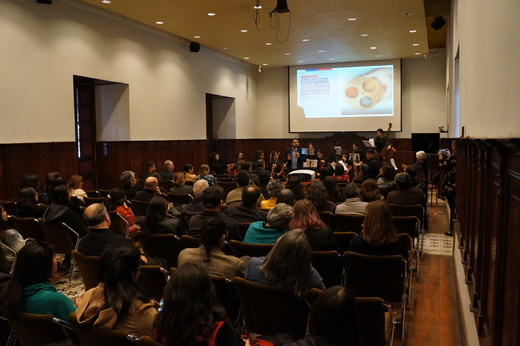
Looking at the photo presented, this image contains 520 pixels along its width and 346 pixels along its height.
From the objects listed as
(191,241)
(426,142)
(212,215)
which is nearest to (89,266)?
(191,241)

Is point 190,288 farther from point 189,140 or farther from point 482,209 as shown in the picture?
point 189,140

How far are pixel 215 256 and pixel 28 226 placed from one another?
3269 millimetres

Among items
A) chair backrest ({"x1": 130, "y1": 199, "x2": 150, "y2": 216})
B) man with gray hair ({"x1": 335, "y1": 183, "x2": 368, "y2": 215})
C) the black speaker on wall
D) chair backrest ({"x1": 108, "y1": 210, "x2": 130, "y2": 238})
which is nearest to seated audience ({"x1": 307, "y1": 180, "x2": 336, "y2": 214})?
man with gray hair ({"x1": 335, "y1": 183, "x2": 368, "y2": 215})

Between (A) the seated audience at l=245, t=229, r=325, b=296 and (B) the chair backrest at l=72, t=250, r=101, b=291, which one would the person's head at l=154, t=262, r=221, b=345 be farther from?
(B) the chair backrest at l=72, t=250, r=101, b=291

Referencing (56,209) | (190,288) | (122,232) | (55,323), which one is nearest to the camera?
(190,288)

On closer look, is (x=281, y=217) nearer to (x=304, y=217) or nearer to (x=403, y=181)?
(x=304, y=217)

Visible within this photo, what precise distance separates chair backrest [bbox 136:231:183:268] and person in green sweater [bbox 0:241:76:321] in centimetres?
174

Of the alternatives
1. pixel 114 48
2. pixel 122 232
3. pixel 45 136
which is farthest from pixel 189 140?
pixel 122 232

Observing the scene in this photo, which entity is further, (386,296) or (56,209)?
(56,209)

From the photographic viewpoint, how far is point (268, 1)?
9.84 meters

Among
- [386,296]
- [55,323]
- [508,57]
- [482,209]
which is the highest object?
[508,57]

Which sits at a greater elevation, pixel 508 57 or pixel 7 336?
pixel 508 57

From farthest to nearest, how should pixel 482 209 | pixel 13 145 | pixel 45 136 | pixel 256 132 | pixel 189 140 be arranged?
1. pixel 256 132
2. pixel 189 140
3. pixel 45 136
4. pixel 13 145
5. pixel 482 209

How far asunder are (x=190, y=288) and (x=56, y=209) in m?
3.92
